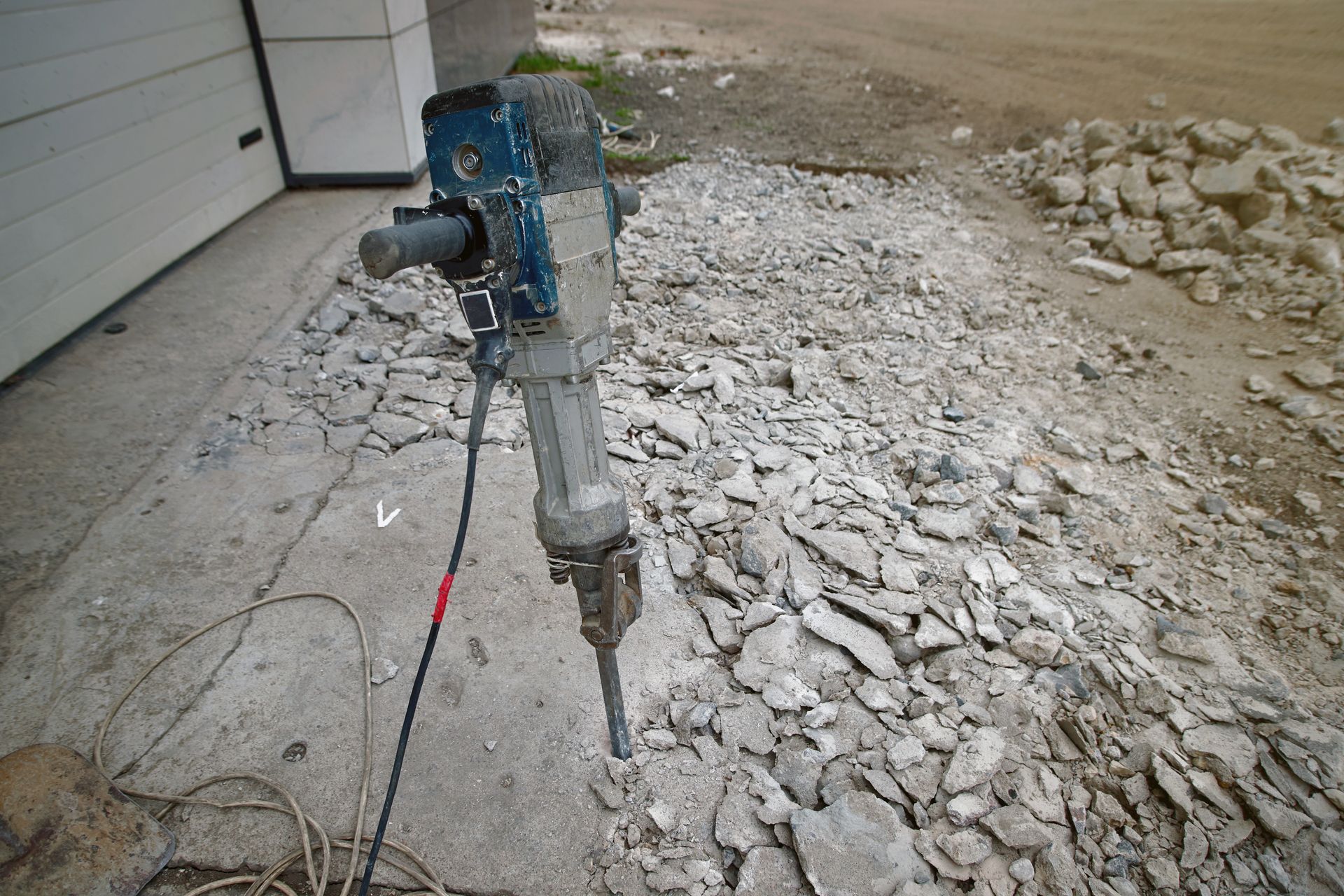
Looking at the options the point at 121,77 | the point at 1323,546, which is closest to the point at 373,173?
the point at 121,77

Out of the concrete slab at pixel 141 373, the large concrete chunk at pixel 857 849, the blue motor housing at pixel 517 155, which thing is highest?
the blue motor housing at pixel 517 155

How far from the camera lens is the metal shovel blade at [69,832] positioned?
4.97 feet

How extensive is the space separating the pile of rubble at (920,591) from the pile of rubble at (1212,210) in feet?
3.75

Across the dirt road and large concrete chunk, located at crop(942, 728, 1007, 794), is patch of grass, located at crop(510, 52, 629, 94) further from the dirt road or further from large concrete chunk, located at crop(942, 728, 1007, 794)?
large concrete chunk, located at crop(942, 728, 1007, 794)

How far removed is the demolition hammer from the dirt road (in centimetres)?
627

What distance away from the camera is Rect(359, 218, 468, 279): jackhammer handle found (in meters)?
1.03

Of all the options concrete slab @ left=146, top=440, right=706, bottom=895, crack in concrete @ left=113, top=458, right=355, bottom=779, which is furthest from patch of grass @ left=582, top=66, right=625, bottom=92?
concrete slab @ left=146, top=440, right=706, bottom=895

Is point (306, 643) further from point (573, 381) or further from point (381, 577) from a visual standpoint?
point (573, 381)

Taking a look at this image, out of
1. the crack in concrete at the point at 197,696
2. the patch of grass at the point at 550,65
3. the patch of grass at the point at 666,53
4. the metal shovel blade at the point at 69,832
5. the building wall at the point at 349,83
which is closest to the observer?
the metal shovel blade at the point at 69,832

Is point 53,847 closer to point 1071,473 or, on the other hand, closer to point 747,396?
point 747,396

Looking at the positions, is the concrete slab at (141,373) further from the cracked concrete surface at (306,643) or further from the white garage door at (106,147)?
the white garage door at (106,147)

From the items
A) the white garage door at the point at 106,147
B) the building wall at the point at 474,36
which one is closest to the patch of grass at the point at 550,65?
the building wall at the point at 474,36

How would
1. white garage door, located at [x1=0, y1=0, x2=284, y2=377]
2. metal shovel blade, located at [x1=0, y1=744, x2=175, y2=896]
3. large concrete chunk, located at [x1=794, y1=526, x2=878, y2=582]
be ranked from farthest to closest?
white garage door, located at [x1=0, y1=0, x2=284, y2=377]
large concrete chunk, located at [x1=794, y1=526, x2=878, y2=582]
metal shovel blade, located at [x1=0, y1=744, x2=175, y2=896]

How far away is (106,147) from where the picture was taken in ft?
11.6
